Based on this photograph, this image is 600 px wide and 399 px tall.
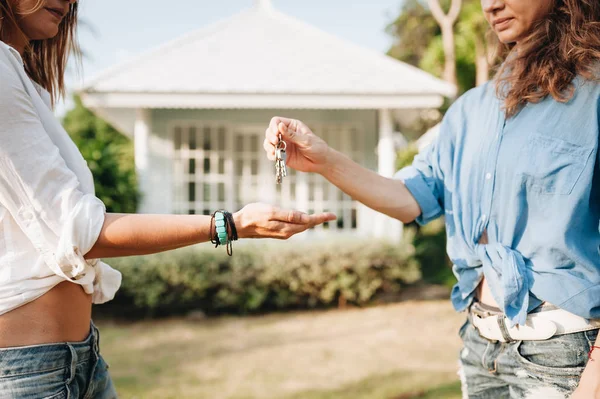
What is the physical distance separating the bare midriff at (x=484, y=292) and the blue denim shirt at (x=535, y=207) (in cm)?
2

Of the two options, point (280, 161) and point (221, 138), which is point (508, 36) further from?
point (221, 138)

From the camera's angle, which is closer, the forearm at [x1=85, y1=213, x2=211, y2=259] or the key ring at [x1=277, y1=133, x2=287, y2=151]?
the forearm at [x1=85, y1=213, x2=211, y2=259]

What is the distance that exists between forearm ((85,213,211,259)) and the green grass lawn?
3.72m

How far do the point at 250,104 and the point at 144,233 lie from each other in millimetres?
7464

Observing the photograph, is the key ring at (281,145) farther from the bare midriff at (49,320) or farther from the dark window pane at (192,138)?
the dark window pane at (192,138)

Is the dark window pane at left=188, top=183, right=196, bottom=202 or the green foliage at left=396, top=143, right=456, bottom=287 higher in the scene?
the dark window pane at left=188, top=183, right=196, bottom=202

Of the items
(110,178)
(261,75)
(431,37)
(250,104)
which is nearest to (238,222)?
(250,104)

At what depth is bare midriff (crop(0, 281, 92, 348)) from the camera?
144 cm

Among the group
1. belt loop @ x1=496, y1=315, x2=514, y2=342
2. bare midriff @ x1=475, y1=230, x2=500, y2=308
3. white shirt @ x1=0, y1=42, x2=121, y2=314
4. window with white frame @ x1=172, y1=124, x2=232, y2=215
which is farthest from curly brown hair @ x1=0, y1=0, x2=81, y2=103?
window with white frame @ x1=172, y1=124, x2=232, y2=215

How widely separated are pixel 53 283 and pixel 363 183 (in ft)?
3.61

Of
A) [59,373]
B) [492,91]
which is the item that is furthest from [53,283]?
[492,91]

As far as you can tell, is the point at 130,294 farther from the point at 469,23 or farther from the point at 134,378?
the point at 469,23

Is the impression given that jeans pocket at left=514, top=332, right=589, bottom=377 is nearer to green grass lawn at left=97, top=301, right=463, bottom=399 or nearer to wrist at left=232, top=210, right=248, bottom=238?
wrist at left=232, top=210, right=248, bottom=238

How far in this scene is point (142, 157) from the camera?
9.25 meters
